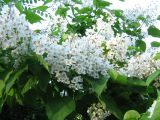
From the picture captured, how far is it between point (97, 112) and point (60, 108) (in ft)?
1.07

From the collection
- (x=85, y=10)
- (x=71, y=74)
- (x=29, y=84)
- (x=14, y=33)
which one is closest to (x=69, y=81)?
(x=71, y=74)

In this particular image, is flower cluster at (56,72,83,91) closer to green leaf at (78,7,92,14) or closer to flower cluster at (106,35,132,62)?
flower cluster at (106,35,132,62)

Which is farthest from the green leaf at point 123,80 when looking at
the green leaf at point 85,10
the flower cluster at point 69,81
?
the green leaf at point 85,10

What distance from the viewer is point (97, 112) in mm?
2270

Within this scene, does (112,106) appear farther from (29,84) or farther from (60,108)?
(29,84)

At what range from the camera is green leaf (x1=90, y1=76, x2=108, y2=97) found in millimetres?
1971

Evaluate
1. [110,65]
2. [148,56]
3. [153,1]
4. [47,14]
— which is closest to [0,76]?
[110,65]

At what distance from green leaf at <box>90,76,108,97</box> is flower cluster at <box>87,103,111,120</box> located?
22 centimetres

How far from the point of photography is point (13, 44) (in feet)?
6.95

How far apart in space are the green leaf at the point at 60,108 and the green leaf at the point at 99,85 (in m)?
0.14

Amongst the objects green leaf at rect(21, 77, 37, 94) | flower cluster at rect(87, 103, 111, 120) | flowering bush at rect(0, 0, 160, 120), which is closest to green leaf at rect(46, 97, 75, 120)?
flowering bush at rect(0, 0, 160, 120)

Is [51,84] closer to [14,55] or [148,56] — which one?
[14,55]

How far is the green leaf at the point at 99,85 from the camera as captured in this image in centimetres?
197

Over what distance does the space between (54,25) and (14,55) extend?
95cm
